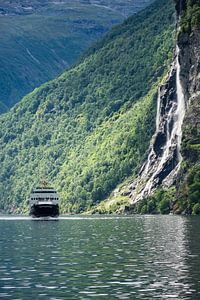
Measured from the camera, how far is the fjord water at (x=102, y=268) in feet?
229

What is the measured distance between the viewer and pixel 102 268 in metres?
84.7

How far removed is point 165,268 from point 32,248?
31.1 metres

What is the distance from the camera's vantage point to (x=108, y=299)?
216ft

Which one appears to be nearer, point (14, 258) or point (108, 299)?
point (108, 299)

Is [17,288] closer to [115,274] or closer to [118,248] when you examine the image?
[115,274]

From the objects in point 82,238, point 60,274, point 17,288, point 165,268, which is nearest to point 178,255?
point 165,268

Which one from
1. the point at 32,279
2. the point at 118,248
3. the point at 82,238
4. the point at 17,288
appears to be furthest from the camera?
the point at 82,238

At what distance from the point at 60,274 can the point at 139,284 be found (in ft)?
32.4

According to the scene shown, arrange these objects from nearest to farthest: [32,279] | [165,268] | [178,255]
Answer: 1. [32,279]
2. [165,268]
3. [178,255]

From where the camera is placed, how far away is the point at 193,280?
244 ft

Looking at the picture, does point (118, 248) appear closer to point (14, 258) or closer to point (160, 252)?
point (160, 252)

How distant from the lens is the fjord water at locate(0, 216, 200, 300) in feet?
229

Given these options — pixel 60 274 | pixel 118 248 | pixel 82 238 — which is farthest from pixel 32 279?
pixel 82 238

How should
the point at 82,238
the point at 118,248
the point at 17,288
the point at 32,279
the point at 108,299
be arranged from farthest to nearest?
the point at 82,238, the point at 118,248, the point at 32,279, the point at 17,288, the point at 108,299
